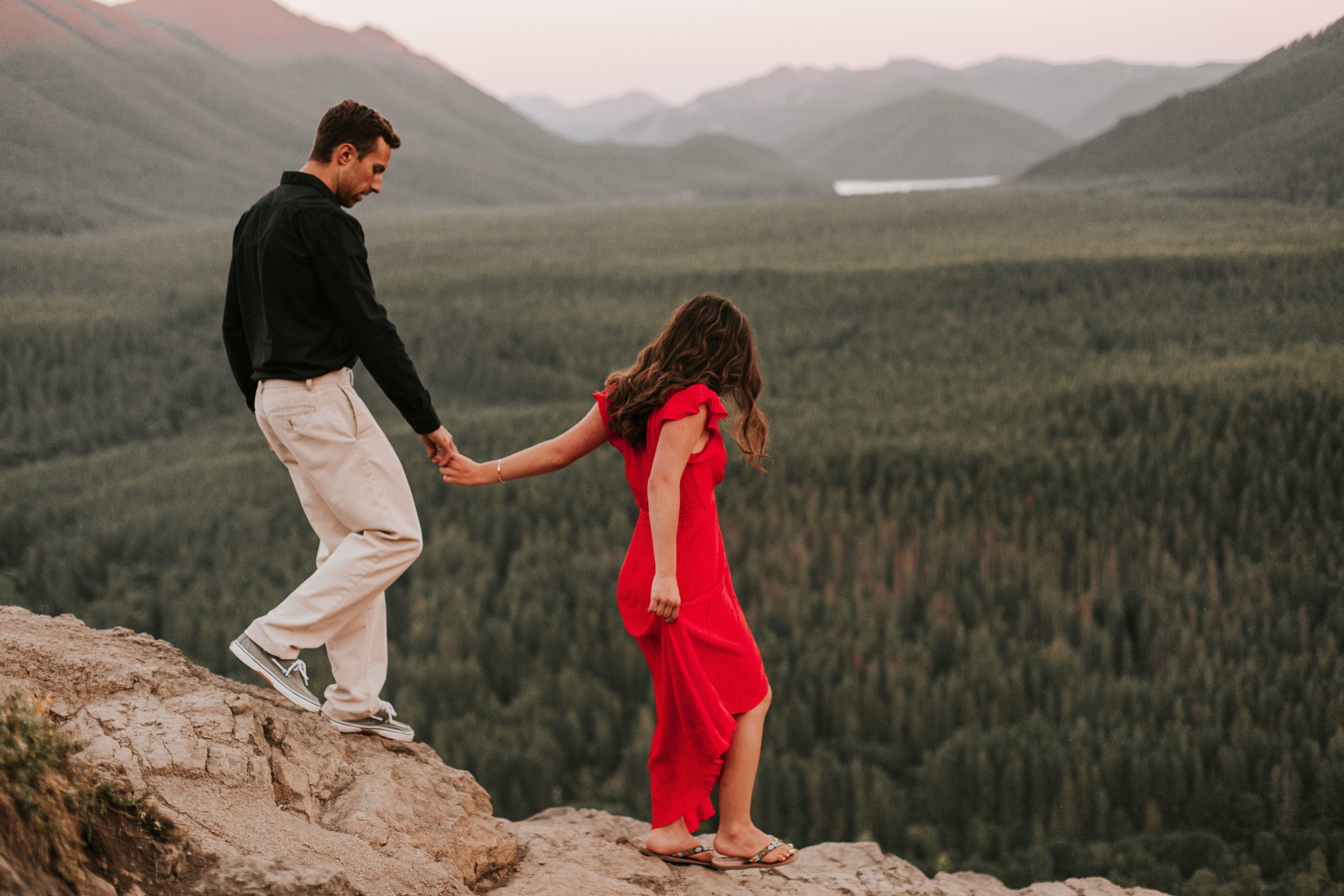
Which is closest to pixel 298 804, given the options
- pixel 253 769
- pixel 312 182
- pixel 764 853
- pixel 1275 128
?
pixel 253 769

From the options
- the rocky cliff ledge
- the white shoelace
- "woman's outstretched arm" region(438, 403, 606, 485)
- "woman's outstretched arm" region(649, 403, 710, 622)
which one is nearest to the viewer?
the rocky cliff ledge

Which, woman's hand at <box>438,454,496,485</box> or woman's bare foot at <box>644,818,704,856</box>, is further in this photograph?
woman's hand at <box>438,454,496,485</box>

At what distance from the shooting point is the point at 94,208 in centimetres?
2344

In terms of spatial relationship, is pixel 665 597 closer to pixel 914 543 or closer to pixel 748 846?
pixel 748 846

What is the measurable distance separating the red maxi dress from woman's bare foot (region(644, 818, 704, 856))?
13 centimetres

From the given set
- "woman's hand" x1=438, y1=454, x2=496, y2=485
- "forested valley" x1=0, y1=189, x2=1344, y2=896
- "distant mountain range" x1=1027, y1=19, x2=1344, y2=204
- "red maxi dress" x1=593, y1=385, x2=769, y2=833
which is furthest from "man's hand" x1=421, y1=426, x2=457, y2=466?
"distant mountain range" x1=1027, y1=19, x2=1344, y2=204

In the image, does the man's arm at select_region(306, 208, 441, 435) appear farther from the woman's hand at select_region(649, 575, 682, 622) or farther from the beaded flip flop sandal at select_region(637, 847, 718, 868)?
the beaded flip flop sandal at select_region(637, 847, 718, 868)

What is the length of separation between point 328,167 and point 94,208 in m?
23.1

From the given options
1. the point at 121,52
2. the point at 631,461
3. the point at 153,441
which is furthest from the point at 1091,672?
the point at 121,52

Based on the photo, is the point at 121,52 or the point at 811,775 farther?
the point at 121,52

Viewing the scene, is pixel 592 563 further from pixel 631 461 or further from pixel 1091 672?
pixel 631 461

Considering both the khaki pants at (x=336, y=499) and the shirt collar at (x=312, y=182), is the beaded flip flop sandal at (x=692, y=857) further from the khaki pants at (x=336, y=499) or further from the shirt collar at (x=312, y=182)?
the shirt collar at (x=312, y=182)

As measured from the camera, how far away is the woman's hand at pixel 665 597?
12.5ft

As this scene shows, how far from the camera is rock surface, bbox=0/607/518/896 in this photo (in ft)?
10.9
